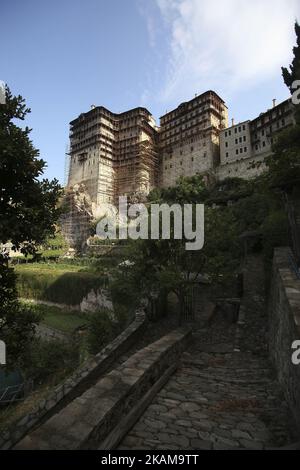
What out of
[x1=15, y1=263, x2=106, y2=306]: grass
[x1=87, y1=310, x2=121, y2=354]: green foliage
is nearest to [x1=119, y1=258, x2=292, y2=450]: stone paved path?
[x1=87, y1=310, x2=121, y2=354]: green foliage

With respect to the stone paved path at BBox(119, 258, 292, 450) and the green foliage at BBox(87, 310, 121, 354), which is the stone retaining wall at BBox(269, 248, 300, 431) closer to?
the stone paved path at BBox(119, 258, 292, 450)

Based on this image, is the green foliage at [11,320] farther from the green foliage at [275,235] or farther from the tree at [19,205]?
the green foliage at [275,235]

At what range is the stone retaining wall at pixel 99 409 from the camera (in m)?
3.71

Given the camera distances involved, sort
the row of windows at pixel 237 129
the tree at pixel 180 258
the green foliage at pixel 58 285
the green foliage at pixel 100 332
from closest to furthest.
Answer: the tree at pixel 180 258 → the green foliage at pixel 100 332 → the green foliage at pixel 58 285 → the row of windows at pixel 237 129

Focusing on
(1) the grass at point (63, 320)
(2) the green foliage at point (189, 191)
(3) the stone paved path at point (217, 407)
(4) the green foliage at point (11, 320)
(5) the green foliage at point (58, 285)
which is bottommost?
(1) the grass at point (63, 320)

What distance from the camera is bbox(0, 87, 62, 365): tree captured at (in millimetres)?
6891

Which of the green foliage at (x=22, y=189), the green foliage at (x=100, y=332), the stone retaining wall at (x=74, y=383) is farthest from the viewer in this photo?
the green foliage at (x=100, y=332)

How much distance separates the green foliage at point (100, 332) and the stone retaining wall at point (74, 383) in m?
1.69

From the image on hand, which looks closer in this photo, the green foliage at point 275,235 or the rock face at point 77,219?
the green foliage at point 275,235

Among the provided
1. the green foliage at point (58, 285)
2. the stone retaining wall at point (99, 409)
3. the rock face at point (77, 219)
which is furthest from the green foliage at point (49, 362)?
the rock face at point (77, 219)

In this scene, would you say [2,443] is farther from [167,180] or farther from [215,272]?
[167,180]

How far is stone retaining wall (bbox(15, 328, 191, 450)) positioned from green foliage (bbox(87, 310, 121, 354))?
23.6ft
